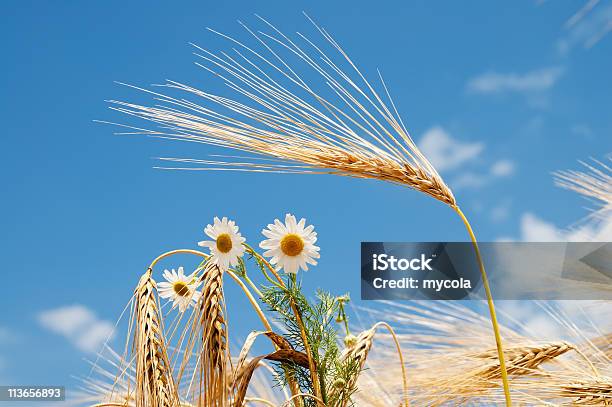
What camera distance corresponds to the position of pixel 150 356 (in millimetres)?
1425

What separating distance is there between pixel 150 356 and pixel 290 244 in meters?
0.36

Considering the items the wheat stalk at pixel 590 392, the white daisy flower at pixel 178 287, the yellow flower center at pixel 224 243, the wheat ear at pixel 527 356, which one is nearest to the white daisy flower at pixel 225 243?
the yellow flower center at pixel 224 243

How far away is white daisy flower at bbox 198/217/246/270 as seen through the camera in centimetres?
146

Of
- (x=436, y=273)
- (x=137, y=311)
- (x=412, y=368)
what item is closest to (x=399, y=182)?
(x=137, y=311)

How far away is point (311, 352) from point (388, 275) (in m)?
0.71

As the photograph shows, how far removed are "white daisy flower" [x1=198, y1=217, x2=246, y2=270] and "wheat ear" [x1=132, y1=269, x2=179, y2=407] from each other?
5.8 inches

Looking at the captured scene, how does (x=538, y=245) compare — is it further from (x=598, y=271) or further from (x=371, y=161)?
(x=371, y=161)

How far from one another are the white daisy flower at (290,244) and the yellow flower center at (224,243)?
0.08 metres

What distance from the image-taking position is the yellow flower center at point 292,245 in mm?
1513

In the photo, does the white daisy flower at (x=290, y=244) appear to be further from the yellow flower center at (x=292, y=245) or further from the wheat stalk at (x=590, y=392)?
the wheat stalk at (x=590, y=392)

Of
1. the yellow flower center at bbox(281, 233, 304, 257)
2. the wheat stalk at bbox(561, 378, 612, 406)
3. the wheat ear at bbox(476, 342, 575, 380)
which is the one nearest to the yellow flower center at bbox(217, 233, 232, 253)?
the yellow flower center at bbox(281, 233, 304, 257)

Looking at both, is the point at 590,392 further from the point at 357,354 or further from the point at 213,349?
the point at 213,349

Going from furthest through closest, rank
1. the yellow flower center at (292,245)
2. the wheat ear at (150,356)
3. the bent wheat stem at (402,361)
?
1. the bent wheat stem at (402,361)
2. the yellow flower center at (292,245)
3. the wheat ear at (150,356)

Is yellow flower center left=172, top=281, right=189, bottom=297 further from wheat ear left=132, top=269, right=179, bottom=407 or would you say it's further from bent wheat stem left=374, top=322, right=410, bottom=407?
bent wheat stem left=374, top=322, right=410, bottom=407
